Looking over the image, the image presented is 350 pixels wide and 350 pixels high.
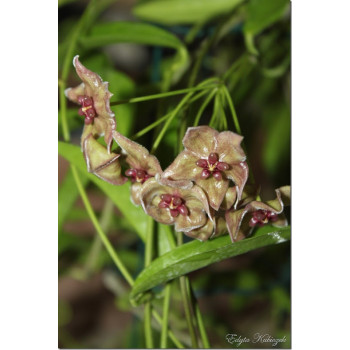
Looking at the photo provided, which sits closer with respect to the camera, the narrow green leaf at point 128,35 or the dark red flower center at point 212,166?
the dark red flower center at point 212,166

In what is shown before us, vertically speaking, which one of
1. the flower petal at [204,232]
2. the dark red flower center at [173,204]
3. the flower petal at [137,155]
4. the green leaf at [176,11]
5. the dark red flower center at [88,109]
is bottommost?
the flower petal at [204,232]

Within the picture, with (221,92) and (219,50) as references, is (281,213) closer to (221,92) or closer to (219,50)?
(221,92)

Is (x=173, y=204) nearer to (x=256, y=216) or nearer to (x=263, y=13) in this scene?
(x=256, y=216)

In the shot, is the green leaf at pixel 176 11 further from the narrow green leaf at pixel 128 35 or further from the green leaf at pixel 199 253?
the green leaf at pixel 199 253

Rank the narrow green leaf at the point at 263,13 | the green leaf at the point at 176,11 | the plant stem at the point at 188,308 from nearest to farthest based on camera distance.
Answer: the plant stem at the point at 188,308
the narrow green leaf at the point at 263,13
the green leaf at the point at 176,11

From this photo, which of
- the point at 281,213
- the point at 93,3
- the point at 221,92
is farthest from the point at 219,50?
the point at 281,213

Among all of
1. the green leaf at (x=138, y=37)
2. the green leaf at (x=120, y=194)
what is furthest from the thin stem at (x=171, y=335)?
the green leaf at (x=138, y=37)

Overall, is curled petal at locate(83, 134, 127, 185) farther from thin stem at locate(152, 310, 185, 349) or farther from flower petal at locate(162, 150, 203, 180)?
thin stem at locate(152, 310, 185, 349)
